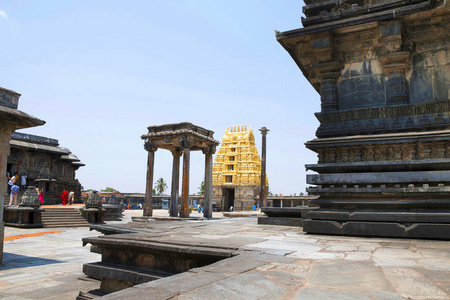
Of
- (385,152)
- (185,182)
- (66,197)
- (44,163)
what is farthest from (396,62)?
(44,163)

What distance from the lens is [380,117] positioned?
18.1ft

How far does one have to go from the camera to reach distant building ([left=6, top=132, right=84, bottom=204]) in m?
26.3

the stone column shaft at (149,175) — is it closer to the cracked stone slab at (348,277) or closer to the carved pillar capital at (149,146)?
the carved pillar capital at (149,146)

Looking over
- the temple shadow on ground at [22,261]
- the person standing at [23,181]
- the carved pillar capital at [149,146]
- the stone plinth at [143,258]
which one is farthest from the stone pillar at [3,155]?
the person standing at [23,181]

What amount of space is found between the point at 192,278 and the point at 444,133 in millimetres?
4355

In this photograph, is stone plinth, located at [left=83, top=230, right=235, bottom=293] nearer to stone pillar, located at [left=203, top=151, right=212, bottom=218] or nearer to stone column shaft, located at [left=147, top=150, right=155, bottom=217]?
stone column shaft, located at [left=147, top=150, right=155, bottom=217]

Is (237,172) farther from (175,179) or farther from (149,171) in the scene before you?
(149,171)

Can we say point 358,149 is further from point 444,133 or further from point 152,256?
point 152,256

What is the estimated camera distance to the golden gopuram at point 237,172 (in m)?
38.2

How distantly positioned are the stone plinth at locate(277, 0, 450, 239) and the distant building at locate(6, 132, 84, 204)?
2546 cm

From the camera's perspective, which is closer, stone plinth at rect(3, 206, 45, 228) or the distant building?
stone plinth at rect(3, 206, 45, 228)

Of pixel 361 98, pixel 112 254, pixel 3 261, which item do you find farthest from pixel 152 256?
pixel 3 261

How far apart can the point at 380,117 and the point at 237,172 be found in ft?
114

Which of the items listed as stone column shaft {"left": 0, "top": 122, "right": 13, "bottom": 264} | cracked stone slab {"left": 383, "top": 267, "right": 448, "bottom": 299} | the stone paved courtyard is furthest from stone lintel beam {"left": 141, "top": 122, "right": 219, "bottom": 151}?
cracked stone slab {"left": 383, "top": 267, "right": 448, "bottom": 299}
